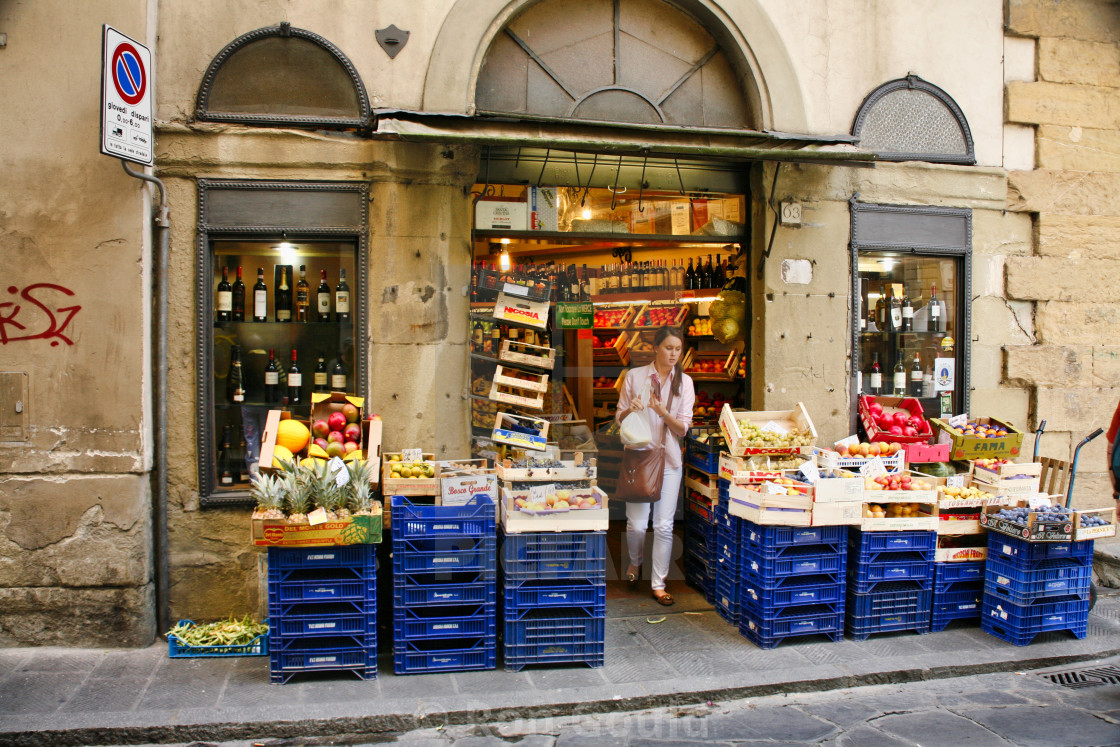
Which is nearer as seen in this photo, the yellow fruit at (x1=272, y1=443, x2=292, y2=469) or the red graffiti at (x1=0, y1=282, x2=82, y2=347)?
the yellow fruit at (x1=272, y1=443, x2=292, y2=469)

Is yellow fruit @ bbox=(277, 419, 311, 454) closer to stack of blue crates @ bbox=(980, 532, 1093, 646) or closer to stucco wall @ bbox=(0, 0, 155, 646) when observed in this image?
stucco wall @ bbox=(0, 0, 155, 646)

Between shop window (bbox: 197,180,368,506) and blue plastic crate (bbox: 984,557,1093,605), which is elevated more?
shop window (bbox: 197,180,368,506)

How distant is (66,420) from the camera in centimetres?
583

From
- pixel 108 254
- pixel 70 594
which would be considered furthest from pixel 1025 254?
pixel 70 594

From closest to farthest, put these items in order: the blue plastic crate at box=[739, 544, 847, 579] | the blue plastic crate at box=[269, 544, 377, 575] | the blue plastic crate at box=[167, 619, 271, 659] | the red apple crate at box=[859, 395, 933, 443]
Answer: the blue plastic crate at box=[269, 544, 377, 575]
the blue plastic crate at box=[167, 619, 271, 659]
the blue plastic crate at box=[739, 544, 847, 579]
the red apple crate at box=[859, 395, 933, 443]

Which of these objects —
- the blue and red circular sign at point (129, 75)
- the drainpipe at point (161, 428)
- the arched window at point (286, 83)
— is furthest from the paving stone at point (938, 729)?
the blue and red circular sign at point (129, 75)

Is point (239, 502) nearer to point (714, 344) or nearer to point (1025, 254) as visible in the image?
point (714, 344)

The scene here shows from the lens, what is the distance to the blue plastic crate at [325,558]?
5.15 m

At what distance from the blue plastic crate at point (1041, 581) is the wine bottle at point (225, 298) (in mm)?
6319

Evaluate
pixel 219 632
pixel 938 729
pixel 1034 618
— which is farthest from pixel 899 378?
pixel 219 632

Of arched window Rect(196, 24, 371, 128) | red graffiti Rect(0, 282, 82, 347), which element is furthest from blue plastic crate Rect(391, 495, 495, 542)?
arched window Rect(196, 24, 371, 128)

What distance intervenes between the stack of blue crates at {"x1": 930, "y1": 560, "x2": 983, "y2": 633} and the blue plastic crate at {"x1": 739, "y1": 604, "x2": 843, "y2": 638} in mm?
881

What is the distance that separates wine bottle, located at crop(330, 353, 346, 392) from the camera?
654 cm

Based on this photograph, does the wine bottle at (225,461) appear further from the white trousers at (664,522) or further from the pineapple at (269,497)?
the white trousers at (664,522)
